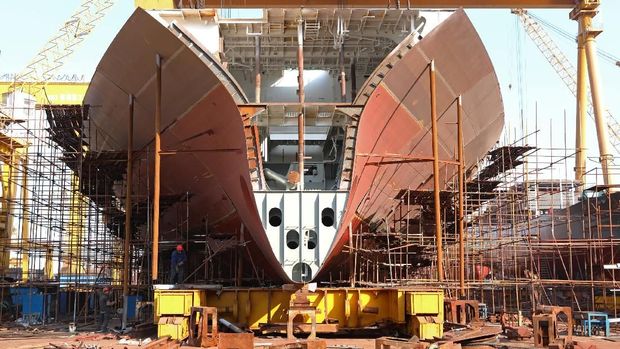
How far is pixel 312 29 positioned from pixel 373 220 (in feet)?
17.9

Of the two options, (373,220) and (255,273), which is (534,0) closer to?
(373,220)

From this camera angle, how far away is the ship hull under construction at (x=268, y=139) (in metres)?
12.7

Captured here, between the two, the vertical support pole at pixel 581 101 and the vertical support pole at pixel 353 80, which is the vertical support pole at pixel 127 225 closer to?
the vertical support pole at pixel 353 80

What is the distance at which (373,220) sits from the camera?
1491cm

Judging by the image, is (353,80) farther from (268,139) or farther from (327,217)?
(327,217)

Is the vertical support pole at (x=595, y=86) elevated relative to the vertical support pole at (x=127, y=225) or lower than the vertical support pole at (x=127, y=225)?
elevated

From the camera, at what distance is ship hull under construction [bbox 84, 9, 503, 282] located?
1266cm

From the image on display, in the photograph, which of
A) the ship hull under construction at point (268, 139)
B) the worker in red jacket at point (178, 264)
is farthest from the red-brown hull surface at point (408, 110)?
the worker in red jacket at point (178, 264)

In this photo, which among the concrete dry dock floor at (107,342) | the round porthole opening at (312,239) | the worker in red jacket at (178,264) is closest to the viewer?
the concrete dry dock floor at (107,342)

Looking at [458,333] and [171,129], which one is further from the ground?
[171,129]

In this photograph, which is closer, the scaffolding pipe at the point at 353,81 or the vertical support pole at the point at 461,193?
the vertical support pole at the point at 461,193

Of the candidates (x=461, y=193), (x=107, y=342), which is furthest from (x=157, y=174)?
(x=461, y=193)

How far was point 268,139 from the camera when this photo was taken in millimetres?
16469

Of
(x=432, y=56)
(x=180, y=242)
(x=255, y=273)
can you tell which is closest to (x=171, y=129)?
(x=180, y=242)
